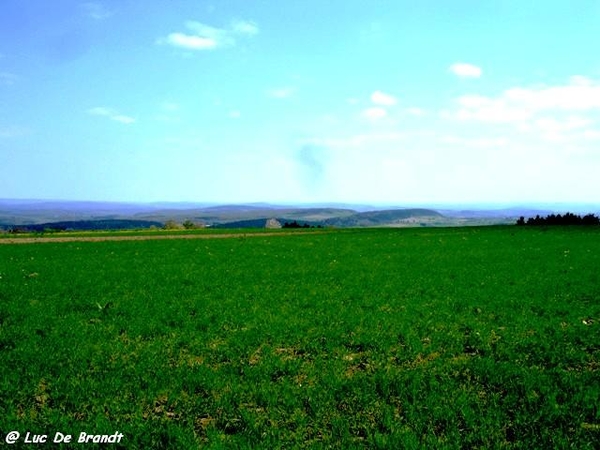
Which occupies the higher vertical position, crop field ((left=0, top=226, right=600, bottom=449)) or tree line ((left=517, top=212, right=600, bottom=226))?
tree line ((left=517, top=212, right=600, bottom=226))

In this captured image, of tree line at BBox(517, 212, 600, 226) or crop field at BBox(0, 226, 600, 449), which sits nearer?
crop field at BBox(0, 226, 600, 449)

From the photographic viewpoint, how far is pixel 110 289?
1825 centimetres

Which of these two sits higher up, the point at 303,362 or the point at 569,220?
the point at 569,220

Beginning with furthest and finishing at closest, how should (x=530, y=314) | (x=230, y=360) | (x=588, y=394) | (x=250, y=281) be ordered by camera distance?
1. (x=250, y=281)
2. (x=530, y=314)
3. (x=230, y=360)
4. (x=588, y=394)

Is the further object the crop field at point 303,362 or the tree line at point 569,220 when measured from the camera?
the tree line at point 569,220

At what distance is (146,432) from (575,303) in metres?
14.7

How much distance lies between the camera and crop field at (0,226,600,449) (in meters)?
7.16

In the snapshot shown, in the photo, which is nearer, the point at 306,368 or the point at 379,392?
the point at 379,392

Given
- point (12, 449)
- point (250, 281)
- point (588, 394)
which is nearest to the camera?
point (12, 449)

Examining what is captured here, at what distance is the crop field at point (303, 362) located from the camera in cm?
716

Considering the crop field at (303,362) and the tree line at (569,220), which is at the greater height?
the tree line at (569,220)

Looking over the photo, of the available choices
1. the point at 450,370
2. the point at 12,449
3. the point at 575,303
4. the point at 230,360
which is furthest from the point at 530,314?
the point at 12,449

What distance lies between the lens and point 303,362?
1006cm

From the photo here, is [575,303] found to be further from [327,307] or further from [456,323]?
[327,307]
